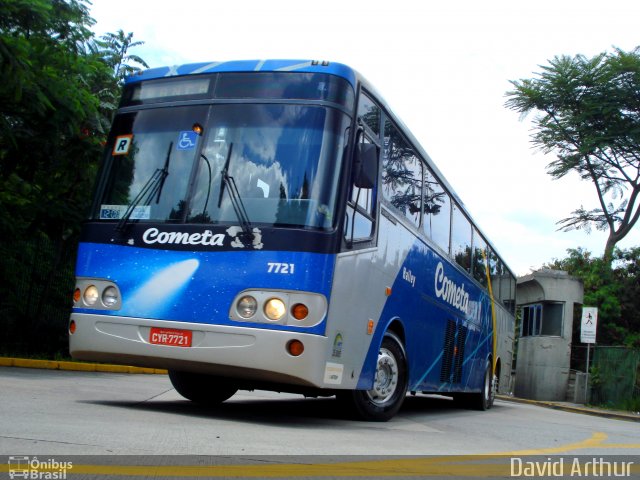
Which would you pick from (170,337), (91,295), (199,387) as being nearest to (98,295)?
(91,295)

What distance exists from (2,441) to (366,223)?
4.23 metres

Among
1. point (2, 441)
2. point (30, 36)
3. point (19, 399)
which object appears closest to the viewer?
point (2, 441)

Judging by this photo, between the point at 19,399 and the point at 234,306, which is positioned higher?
the point at 234,306

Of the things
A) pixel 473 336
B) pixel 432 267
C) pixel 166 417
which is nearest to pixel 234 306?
pixel 166 417

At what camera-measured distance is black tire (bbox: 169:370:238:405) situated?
9.59m

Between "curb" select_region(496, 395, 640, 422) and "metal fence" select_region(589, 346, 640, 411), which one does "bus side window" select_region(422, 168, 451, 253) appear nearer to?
"curb" select_region(496, 395, 640, 422)

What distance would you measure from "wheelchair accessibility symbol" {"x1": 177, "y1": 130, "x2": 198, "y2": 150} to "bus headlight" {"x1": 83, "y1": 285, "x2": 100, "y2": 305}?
161cm

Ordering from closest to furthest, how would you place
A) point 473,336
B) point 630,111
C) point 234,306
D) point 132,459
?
point 132,459, point 234,306, point 473,336, point 630,111

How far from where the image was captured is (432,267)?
437 inches

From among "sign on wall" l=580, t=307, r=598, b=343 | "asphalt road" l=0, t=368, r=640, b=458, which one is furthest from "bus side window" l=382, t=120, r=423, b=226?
"sign on wall" l=580, t=307, r=598, b=343

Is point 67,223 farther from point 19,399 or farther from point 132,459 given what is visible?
point 132,459

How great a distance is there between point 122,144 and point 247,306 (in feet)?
→ 7.54

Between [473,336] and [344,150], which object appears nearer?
[344,150]

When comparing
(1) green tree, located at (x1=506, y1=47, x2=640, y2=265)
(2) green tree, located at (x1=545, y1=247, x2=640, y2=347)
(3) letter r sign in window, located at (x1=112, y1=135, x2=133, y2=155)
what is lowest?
(3) letter r sign in window, located at (x1=112, y1=135, x2=133, y2=155)
